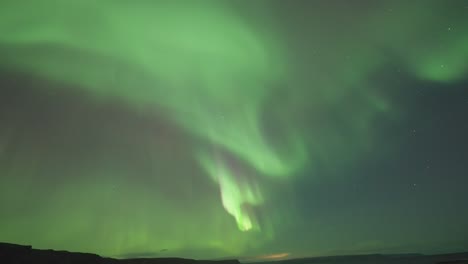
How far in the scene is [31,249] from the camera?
44219 millimetres

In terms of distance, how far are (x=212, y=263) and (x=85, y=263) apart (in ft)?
286

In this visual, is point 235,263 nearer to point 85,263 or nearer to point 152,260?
point 152,260

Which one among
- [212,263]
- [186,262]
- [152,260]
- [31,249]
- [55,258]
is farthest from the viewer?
[212,263]

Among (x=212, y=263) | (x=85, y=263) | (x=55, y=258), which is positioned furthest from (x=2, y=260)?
(x=212, y=263)

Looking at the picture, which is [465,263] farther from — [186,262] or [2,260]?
[186,262]

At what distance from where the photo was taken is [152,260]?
86375 mm

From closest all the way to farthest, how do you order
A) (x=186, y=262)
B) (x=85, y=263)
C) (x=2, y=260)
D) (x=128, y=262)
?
(x=2, y=260), (x=85, y=263), (x=128, y=262), (x=186, y=262)

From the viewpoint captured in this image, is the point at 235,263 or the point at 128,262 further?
the point at 235,263

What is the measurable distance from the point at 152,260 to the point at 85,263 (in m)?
36.4

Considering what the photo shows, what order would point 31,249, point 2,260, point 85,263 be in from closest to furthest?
point 2,260, point 31,249, point 85,263

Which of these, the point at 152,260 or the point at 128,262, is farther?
the point at 152,260

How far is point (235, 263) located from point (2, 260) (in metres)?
113

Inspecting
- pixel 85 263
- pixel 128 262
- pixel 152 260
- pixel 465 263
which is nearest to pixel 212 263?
pixel 152 260

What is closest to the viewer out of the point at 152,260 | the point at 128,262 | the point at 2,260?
the point at 2,260
